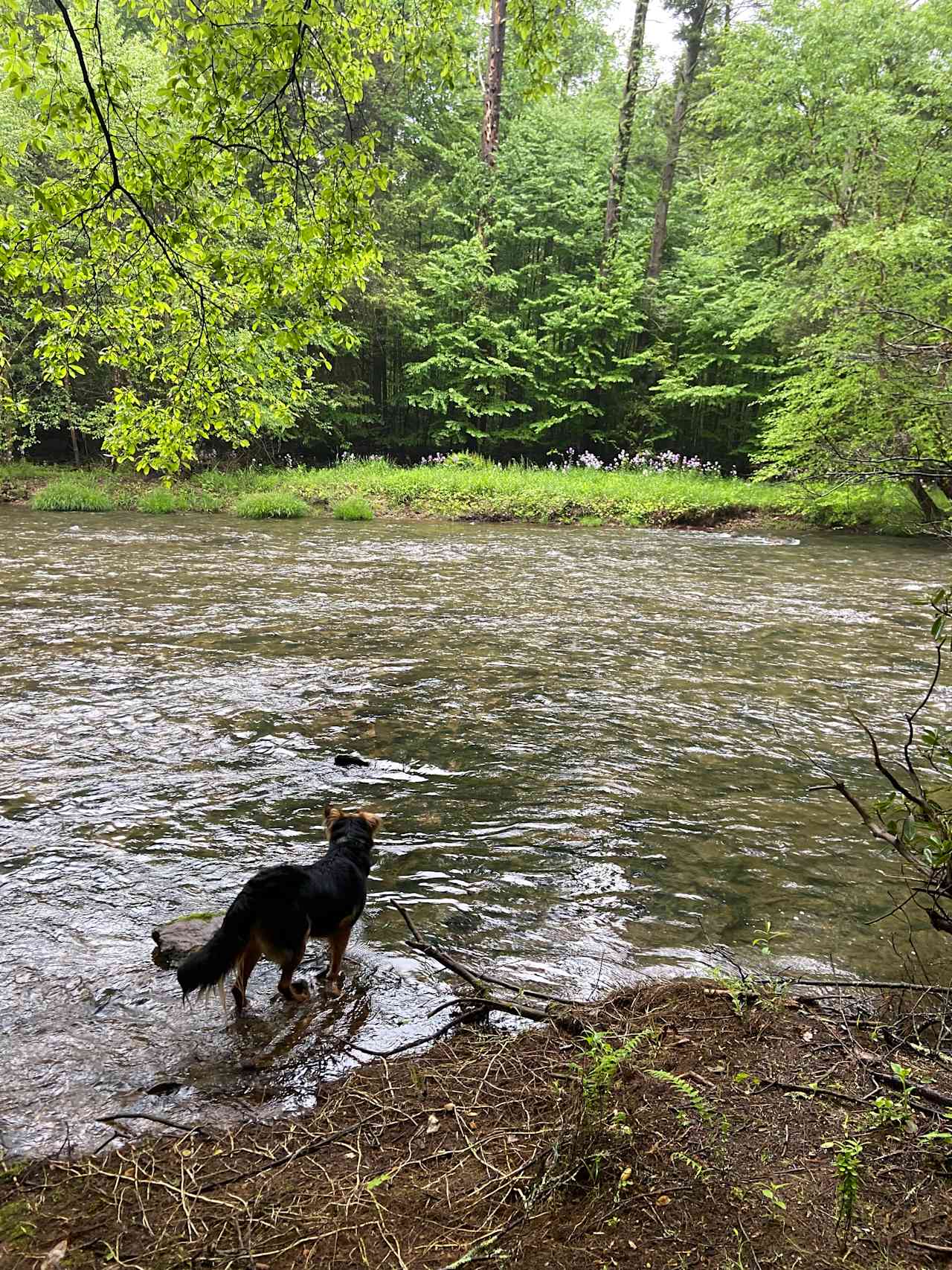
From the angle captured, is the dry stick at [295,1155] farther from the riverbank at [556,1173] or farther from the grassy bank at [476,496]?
the grassy bank at [476,496]

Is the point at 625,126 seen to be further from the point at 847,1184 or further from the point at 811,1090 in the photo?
the point at 847,1184

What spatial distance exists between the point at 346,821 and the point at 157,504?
1996 cm

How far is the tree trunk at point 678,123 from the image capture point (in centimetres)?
3084

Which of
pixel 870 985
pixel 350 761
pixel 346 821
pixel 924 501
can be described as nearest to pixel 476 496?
pixel 924 501

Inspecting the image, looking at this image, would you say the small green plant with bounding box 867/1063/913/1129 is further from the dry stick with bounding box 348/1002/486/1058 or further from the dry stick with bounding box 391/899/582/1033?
the dry stick with bounding box 348/1002/486/1058

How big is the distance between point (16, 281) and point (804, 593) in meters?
12.0

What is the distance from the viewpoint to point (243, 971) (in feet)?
10.6

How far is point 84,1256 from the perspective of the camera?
204cm

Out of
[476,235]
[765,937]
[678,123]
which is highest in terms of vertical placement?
[678,123]

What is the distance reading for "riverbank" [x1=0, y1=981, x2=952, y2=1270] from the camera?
200cm

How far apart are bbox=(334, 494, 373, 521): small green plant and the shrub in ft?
21.2

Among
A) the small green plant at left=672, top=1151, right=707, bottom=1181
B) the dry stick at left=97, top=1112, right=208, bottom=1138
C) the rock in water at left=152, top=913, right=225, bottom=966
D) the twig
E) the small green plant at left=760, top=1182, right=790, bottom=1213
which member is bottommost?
the rock in water at left=152, top=913, right=225, bottom=966

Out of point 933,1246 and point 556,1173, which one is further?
point 556,1173

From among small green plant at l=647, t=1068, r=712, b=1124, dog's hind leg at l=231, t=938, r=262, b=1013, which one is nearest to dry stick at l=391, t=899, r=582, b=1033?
small green plant at l=647, t=1068, r=712, b=1124
